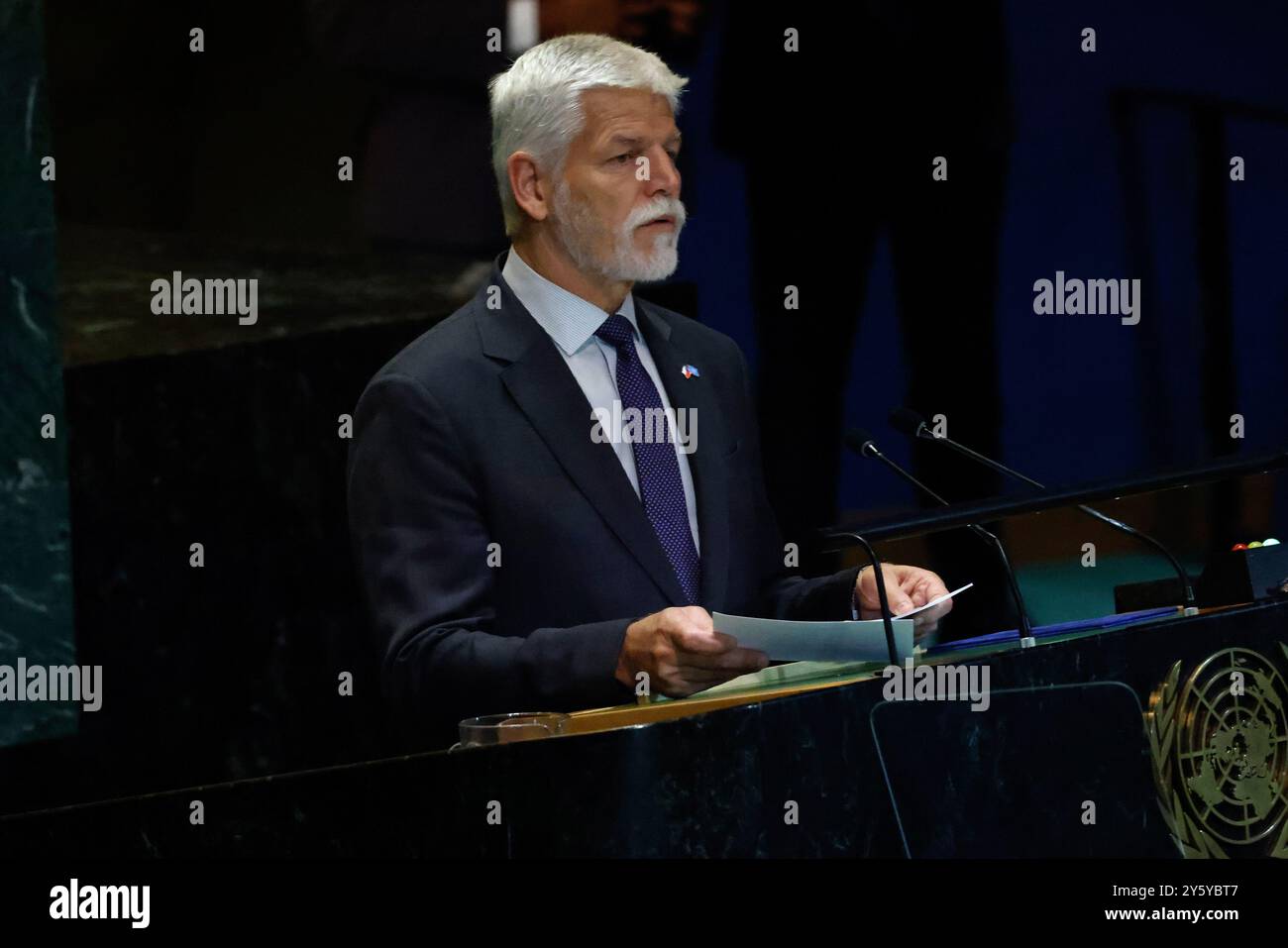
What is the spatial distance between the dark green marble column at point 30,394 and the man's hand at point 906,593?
205 cm

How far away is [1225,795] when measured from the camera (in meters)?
1.75

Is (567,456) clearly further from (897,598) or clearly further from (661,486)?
(897,598)

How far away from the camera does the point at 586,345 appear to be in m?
2.49

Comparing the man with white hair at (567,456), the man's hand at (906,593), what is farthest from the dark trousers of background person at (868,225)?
the man's hand at (906,593)

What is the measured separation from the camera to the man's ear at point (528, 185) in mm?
2568

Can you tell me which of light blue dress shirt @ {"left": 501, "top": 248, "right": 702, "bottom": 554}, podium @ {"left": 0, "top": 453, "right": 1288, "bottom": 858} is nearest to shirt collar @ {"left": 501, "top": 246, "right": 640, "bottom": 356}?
light blue dress shirt @ {"left": 501, "top": 248, "right": 702, "bottom": 554}

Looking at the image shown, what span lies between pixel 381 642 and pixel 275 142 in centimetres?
184

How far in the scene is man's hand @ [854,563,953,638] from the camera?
1.98 metres

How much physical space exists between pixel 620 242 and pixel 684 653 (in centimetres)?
93

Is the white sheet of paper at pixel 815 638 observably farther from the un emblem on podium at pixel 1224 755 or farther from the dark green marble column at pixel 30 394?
the dark green marble column at pixel 30 394

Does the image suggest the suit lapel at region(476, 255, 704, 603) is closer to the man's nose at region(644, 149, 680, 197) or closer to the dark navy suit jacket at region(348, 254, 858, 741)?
the dark navy suit jacket at region(348, 254, 858, 741)

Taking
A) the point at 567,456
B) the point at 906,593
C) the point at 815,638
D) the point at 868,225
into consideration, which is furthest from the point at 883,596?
the point at 868,225

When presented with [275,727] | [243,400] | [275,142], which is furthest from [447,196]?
[275,727]
